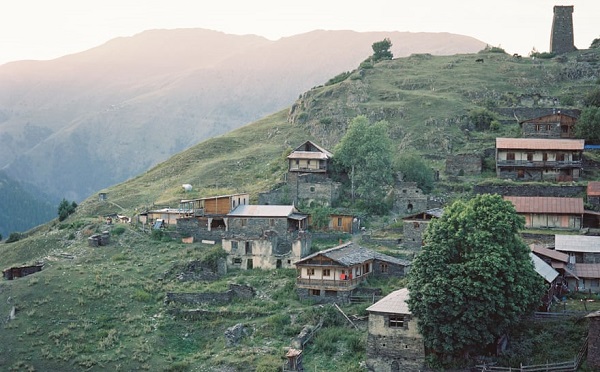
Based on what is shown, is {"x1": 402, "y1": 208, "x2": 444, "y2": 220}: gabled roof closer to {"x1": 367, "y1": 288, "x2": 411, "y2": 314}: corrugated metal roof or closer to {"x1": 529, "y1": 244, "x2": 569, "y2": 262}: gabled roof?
{"x1": 529, "y1": 244, "x2": 569, "y2": 262}: gabled roof

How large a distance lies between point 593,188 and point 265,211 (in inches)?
977

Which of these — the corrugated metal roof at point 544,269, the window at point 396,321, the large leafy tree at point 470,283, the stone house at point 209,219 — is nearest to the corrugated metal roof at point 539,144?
the corrugated metal roof at point 544,269

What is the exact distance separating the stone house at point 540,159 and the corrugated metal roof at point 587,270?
1904 centimetres

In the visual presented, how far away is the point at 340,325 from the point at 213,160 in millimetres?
49099

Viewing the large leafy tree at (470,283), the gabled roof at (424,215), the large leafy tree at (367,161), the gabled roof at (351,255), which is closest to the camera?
the large leafy tree at (470,283)

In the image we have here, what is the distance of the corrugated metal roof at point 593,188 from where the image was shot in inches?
2640

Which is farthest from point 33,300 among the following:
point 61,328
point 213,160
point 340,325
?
point 213,160

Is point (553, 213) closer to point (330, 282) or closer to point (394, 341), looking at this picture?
point (330, 282)

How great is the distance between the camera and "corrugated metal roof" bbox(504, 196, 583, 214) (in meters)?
65.1

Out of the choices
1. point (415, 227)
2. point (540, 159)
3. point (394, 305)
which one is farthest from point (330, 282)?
point (540, 159)

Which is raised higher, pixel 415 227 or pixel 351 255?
pixel 415 227

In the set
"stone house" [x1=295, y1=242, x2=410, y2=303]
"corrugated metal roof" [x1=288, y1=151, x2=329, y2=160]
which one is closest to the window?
"stone house" [x1=295, y1=242, x2=410, y2=303]

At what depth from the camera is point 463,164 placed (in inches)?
3130

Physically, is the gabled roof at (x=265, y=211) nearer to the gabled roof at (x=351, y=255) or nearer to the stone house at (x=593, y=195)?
the gabled roof at (x=351, y=255)
